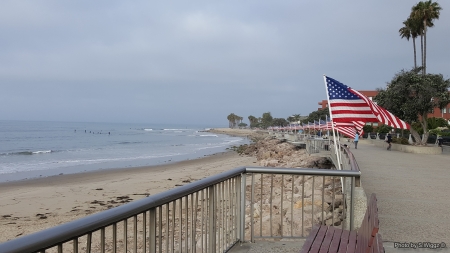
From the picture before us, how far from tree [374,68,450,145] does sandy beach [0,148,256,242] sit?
14.8 meters

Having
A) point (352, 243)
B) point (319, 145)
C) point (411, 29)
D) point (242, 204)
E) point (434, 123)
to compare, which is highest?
point (411, 29)

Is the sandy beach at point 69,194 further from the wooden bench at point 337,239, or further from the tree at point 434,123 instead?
the tree at point 434,123

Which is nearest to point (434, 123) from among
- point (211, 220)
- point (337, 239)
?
point (337, 239)

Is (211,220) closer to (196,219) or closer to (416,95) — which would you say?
(196,219)

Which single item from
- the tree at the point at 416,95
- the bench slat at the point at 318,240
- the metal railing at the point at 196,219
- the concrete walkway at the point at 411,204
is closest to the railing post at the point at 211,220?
the metal railing at the point at 196,219

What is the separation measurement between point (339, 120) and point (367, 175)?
434 cm

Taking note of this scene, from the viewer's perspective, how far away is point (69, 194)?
63.9 ft

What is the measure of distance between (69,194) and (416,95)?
76.5 ft

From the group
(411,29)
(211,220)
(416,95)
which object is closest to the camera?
(211,220)

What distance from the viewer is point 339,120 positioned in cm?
1049

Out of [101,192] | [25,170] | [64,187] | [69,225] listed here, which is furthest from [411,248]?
[25,170]

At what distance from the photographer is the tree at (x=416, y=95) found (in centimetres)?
2712

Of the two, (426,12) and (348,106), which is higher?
(426,12)

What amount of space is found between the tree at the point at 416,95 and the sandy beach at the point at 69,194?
48.4 ft
